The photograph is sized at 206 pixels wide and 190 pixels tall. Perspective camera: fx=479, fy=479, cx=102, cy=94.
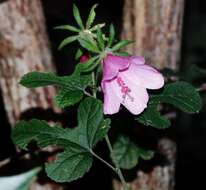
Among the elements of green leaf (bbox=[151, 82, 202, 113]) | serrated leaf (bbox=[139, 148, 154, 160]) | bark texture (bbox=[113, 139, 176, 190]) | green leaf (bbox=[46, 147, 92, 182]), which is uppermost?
green leaf (bbox=[151, 82, 202, 113])

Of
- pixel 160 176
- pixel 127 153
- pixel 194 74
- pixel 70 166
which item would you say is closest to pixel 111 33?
pixel 70 166

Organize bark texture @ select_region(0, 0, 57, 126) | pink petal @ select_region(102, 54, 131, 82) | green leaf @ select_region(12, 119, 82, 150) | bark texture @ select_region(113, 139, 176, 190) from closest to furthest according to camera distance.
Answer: pink petal @ select_region(102, 54, 131, 82)
green leaf @ select_region(12, 119, 82, 150)
bark texture @ select_region(0, 0, 57, 126)
bark texture @ select_region(113, 139, 176, 190)

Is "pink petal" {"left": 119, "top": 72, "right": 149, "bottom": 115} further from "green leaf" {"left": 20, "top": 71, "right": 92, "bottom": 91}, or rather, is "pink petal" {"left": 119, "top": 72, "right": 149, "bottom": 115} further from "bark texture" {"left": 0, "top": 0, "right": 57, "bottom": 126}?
"bark texture" {"left": 0, "top": 0, "right": 57, "bottom": 126}

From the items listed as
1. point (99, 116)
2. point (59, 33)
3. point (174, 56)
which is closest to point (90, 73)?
point (99, 116)

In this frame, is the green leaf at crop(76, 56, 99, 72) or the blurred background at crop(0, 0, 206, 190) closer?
the green leaf at crop(76, 56, 99, 72)

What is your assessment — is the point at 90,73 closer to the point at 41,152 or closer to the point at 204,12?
the point at 41,152

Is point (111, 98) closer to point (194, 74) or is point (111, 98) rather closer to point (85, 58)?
point (85, 58)

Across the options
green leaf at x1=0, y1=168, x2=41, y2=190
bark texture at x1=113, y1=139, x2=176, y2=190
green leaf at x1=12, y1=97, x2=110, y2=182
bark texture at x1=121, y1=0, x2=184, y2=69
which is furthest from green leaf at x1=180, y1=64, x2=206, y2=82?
green leaf at x1=0, y1=168, x2=41, y2=190
